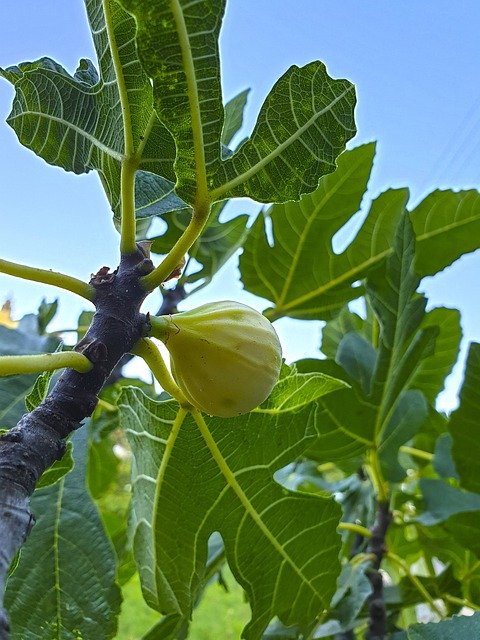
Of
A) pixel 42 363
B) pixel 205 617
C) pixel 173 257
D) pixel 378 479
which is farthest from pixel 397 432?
pixel 205 617

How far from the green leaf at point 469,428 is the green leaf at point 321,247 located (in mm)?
245

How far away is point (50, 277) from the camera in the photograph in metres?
0.60

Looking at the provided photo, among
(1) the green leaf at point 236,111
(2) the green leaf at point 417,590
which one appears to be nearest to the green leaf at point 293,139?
(1) the green leaf at point 236,111

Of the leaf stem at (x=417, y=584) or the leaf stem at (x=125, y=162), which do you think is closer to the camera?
the leaf stem at (x=125, y=162)

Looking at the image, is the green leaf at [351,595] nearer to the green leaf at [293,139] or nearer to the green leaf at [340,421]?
the green leaf at [340,421]

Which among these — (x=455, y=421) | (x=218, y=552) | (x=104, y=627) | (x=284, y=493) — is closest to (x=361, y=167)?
(x=455, y=421)

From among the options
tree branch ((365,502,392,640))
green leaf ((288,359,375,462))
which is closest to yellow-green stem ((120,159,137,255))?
green leaf ((288,359,375,462))

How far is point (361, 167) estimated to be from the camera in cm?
119

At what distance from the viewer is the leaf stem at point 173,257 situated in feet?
2.08

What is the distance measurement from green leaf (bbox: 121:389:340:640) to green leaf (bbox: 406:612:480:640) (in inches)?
5.1

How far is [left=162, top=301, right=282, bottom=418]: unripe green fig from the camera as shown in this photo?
2.13ft

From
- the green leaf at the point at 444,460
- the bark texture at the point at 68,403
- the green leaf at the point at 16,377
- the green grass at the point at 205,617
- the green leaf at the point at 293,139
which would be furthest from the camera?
the green grass at the point at 205,617

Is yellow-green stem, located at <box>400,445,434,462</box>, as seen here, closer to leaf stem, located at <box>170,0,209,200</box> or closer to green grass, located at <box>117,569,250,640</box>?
leaf stem, located at <box>170,0,209,200</box>

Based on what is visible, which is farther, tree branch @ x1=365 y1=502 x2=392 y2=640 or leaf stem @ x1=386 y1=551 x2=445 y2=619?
leaf stem @ x1=386 y1=551 x2=445 y2=619
